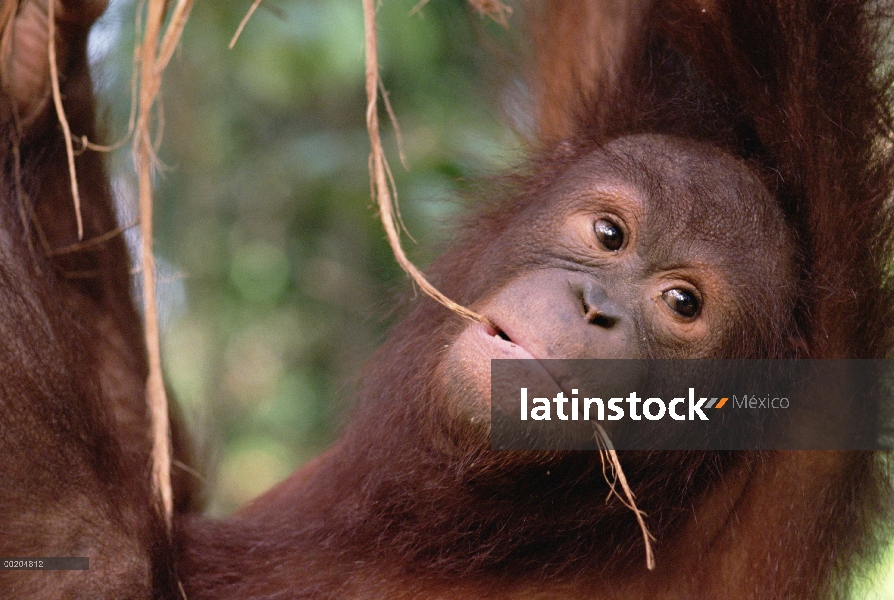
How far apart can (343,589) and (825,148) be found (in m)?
1.97

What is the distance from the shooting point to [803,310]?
9.39 ft

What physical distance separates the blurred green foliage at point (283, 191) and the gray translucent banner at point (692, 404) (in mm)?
2145

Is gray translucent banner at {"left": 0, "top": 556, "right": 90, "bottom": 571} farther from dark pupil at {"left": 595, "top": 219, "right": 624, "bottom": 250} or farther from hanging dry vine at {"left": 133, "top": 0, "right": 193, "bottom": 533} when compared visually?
dark pupil at {"left": 595, "top": 219, "right": 624, "bottom": 250}

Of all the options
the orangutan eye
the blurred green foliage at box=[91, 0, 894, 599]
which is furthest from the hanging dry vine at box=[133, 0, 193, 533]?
the blurred green foliage at box=[91, 0, 894, 599]

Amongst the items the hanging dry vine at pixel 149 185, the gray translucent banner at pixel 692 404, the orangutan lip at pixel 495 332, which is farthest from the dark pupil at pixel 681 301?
the hanging dry vine at pixel 149 185

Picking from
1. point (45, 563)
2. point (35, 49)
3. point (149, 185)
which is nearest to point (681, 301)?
point (149, 185)

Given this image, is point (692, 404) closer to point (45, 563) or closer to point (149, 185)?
point (149, 185)

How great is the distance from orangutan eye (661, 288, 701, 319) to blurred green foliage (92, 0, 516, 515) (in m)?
2.04

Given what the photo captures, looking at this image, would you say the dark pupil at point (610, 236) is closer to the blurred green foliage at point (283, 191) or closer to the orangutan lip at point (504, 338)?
the orangutan lip at point (504, 338)

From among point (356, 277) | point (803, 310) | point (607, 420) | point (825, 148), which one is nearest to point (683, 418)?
point (607, 420)

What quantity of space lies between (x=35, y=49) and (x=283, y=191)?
2.09 m

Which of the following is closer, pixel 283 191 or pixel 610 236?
pixel 610 236

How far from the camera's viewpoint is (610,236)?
9.52ft

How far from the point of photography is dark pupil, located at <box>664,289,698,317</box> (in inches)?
109
